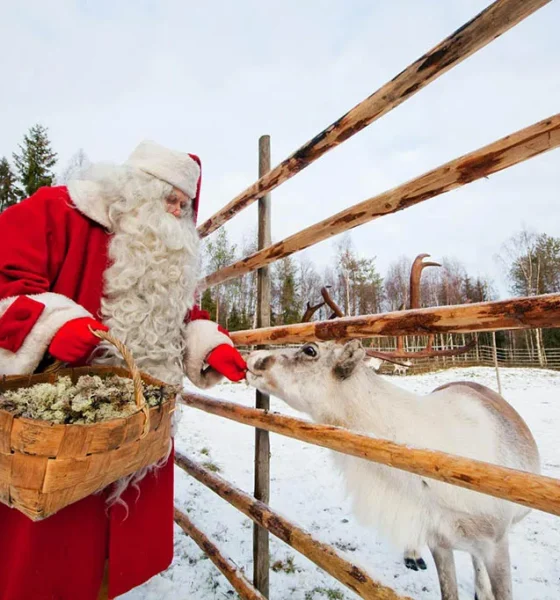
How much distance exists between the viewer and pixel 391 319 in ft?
5.05

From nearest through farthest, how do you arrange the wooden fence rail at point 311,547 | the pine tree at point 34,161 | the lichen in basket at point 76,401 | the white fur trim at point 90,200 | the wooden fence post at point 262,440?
the lichen in basket at point 76,401
the wooden fence rail at point 311,547
the white fur trim at point 90,200
the wooden fence post at point 262,440
the pine tree at point 34,161

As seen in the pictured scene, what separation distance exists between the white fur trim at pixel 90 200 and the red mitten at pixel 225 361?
0.83 meters

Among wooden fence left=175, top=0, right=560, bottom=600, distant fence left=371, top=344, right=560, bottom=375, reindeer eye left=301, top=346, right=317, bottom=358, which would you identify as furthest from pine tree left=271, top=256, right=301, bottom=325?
reindeer eye left=301, top=346, right=317, bottom=358

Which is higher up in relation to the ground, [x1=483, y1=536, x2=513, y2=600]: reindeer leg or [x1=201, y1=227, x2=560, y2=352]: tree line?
[x1=201, y1=227, x2=560, y2=352]: tree line

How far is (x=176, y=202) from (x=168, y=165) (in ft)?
0.65

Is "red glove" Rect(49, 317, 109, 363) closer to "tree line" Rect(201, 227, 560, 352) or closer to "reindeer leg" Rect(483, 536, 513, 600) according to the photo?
"reindeer leg" Rect(483, 536, 513, 600)

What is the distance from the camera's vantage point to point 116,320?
1.63 meters

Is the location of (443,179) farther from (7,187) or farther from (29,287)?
(7,187)

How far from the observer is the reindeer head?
6.90ft

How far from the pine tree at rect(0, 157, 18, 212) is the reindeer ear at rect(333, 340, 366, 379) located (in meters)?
24.0

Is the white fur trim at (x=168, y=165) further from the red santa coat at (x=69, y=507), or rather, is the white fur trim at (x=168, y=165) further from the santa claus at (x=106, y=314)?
the red santa coat at (x=69, y=507)

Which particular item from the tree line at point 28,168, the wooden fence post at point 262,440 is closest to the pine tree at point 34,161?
the tree line at point 28,168

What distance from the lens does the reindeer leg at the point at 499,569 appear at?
1780mm

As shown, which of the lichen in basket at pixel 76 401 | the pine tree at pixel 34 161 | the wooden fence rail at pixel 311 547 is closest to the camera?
the lichen in basket at pixel 76 401
